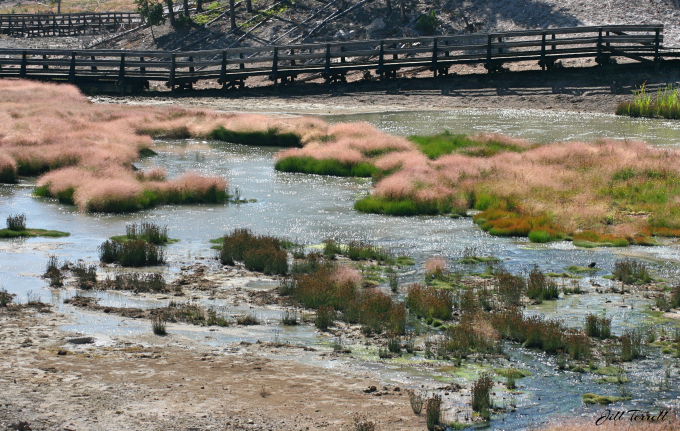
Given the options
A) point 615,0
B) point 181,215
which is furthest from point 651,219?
point 615,0

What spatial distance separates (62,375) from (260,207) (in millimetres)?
11376

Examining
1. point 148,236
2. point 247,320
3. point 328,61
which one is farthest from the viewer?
point 328,61

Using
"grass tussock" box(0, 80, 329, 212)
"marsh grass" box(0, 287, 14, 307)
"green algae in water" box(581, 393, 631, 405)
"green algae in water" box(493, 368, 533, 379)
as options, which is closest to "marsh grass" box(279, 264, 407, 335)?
"green algae in water" box(493, 368, 533, 379)

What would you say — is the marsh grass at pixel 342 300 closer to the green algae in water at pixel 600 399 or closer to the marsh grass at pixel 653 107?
the green algae in water at pixel 600 399

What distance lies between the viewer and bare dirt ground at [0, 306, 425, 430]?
7.18 meters

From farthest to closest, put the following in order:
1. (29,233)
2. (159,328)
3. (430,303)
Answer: (29,233)
(430,303)
(159,328)

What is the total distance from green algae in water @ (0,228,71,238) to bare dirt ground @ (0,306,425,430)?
640 cm

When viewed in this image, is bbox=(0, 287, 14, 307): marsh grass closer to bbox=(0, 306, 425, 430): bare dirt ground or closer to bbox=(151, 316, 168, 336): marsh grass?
bbox=(0, 306, 425, 430): bare dirt ground

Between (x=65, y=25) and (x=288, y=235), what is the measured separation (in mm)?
71620

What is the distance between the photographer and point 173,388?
25.8 ft

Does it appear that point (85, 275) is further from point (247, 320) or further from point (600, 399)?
point (600, 399)

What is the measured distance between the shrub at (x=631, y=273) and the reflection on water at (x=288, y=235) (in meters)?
0.36

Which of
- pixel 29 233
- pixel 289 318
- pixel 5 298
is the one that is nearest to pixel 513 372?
pixel 289 318

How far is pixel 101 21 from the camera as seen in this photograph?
3059 inches
